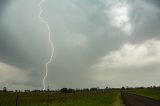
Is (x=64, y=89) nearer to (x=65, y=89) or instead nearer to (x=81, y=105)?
(x=65, y=89)

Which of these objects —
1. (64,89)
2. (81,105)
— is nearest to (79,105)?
(81,105)

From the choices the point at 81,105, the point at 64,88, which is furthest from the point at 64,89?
the point at 81,105

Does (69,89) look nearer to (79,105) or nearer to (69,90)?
(69,90)

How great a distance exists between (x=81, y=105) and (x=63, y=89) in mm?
131240

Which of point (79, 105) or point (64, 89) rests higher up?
point (64, 89)

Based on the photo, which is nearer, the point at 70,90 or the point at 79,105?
the point at 79,105

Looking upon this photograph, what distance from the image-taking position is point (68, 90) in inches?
6639

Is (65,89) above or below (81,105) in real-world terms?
above

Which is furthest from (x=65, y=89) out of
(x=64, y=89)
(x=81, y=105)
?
(x=81, y=105)

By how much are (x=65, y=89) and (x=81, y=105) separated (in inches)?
5154

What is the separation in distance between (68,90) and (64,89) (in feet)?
11.9

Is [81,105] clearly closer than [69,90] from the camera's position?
Yes

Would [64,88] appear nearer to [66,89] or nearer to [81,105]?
[66,89]

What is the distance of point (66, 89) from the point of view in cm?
16662
